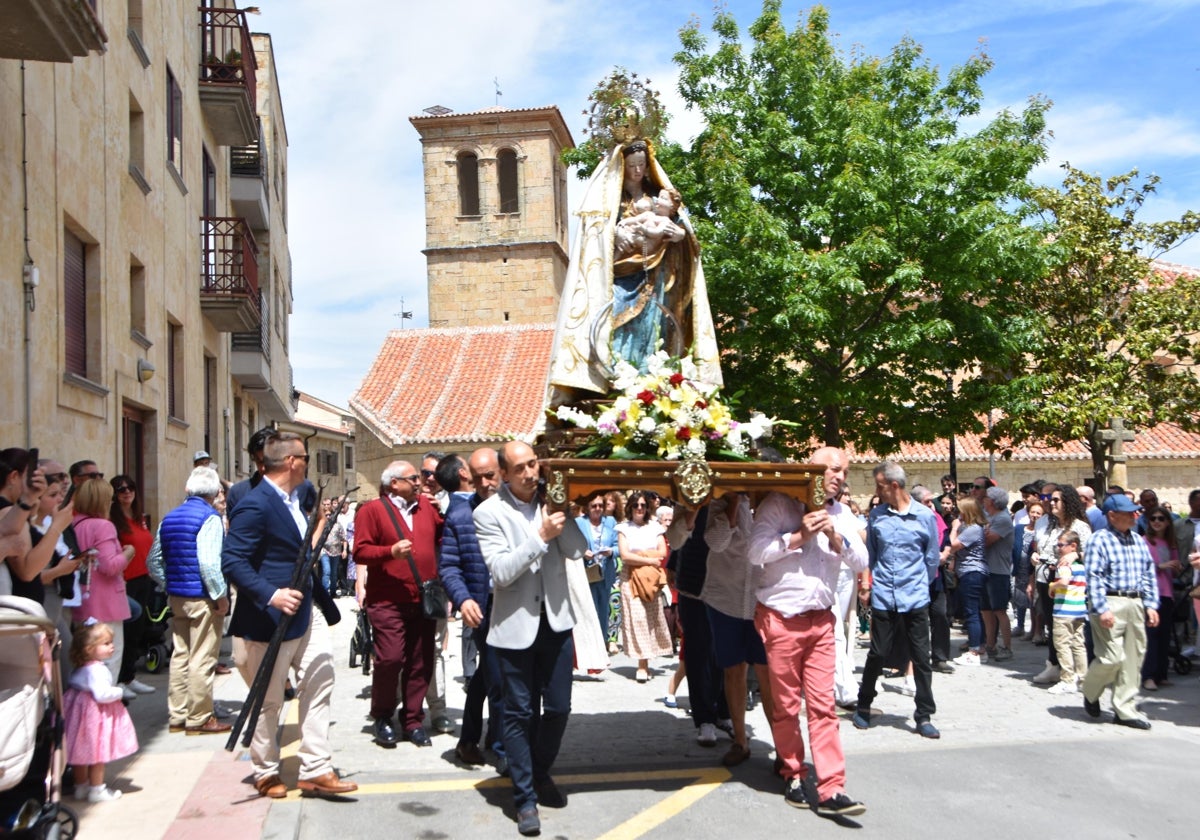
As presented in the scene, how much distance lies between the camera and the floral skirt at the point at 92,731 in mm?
6242

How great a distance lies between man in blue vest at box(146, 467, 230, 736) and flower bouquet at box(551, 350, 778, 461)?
3.30 metres

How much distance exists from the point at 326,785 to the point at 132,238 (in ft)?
31.4

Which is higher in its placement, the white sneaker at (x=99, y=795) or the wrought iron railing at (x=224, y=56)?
the wrought iron railing at (x=224, y=56)

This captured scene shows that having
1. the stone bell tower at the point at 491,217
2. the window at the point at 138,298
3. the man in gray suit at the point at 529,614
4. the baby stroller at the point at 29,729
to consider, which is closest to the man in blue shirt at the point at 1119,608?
the man in gray suit at the point at 529,614

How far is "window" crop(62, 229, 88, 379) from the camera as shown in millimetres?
11383

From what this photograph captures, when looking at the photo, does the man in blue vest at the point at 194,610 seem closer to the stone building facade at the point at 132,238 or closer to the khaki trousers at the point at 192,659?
the khaki trousers at the point at 192,659

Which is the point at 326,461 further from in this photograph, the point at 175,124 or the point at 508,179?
the point at 175,124

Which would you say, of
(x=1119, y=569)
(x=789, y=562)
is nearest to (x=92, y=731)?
(x=789, y=562)

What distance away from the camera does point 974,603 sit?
39.7 feet

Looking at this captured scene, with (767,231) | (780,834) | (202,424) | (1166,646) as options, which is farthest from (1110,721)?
(202,424)

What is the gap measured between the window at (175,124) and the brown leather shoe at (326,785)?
39.6 feet

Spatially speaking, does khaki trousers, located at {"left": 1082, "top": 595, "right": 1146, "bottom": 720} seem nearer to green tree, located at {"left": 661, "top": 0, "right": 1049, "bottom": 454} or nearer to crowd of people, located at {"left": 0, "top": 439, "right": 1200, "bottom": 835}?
crowd of people, located at {"left": 0, "top": 439, "right": 1200, "bottom": 835}

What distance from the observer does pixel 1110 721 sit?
8.61 m

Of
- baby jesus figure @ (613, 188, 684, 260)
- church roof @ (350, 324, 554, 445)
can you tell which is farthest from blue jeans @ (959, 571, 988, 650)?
church roof @ (350, 324, 554, 445)
